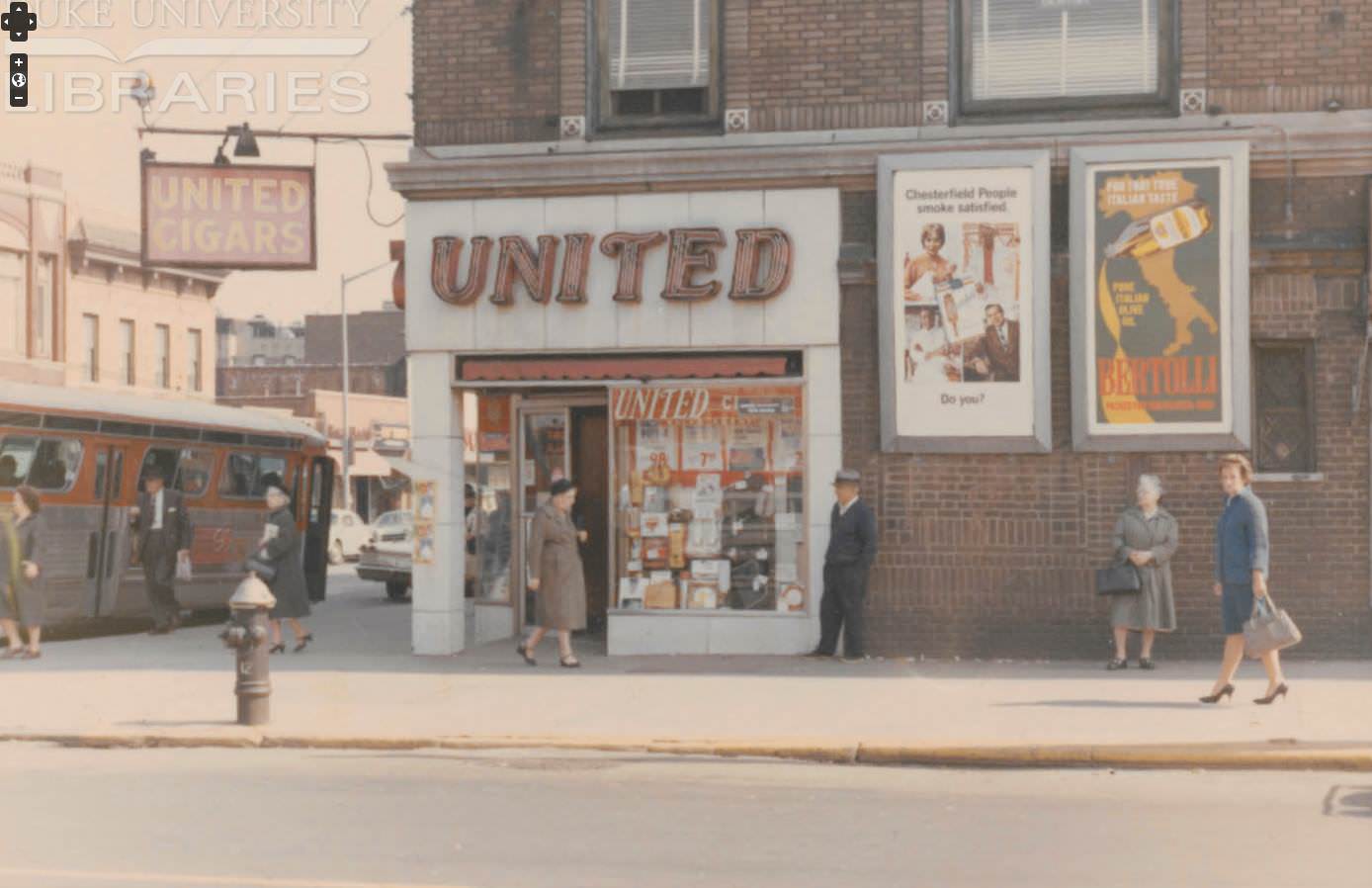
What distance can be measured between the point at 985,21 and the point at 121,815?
37.0 ft

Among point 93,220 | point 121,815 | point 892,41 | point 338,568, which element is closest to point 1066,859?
point 121,815

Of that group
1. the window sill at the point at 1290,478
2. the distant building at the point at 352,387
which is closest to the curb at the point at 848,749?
the window sill at the point at 1290,478

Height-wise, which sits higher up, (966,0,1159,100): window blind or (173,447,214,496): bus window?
(966,0,1159,100): window blind

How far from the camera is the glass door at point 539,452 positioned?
64.1 feet

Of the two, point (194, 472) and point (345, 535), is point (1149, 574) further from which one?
point (345, 535)

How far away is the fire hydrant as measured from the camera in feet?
42.8

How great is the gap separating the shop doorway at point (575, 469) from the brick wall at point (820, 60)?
3145 millimetres

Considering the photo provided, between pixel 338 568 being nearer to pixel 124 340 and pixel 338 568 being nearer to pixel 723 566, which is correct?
pixel 124 340

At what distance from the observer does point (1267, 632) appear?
13.1 meters

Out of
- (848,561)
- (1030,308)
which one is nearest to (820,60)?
(1030,308)

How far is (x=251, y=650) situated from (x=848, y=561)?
5.82m

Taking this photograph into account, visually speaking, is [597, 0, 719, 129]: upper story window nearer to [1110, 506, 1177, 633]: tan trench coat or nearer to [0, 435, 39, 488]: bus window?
[1110, 506, 1177, 633]: tan trench coat

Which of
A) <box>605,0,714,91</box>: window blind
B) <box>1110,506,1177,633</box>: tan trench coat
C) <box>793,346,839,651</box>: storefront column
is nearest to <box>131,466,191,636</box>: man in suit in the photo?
<box>605,0,714,91</box>: window blind

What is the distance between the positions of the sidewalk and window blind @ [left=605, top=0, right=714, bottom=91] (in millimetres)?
5640
